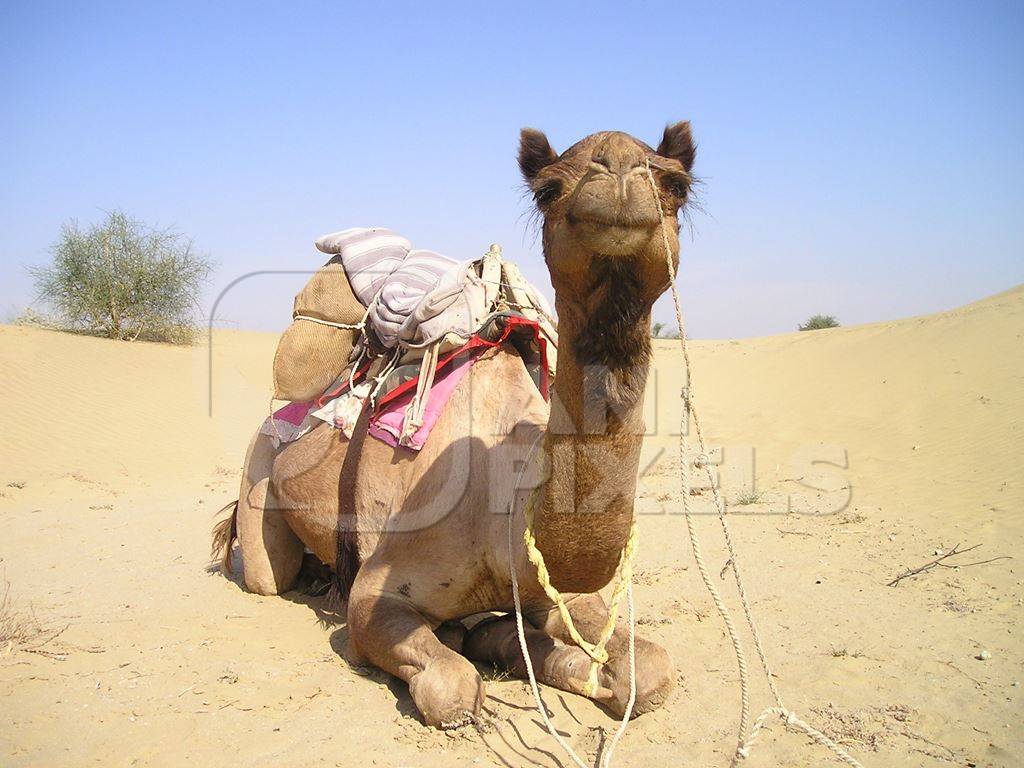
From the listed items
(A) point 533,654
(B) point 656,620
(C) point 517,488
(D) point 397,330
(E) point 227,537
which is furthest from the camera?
(E) point 227,537

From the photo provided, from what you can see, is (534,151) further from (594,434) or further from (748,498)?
(748,498)

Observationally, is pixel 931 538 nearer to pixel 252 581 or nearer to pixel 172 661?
pixel 252 581

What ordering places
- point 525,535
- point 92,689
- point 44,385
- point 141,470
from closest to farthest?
1. point 525,535
2. point 92,689
3. point 141,470
4. point 44,385

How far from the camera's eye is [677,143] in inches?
92.7

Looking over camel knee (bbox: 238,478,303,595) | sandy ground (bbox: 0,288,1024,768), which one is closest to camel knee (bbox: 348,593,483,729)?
sandy ground (bbox: 0,288,1024,768)

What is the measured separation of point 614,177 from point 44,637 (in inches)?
152

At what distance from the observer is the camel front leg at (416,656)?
3.00 metres

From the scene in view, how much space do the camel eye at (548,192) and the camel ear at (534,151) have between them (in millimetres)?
214

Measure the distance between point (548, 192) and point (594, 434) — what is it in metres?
0.75

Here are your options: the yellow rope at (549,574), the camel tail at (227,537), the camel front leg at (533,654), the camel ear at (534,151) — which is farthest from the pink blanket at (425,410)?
the camel tail at (227,537)

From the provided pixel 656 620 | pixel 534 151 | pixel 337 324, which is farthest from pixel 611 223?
pixel 656 620

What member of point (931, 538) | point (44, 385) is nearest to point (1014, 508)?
point (931, 538)

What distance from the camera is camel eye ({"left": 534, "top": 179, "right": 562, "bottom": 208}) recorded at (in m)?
2.09

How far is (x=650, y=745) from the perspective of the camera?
3.00 metres
